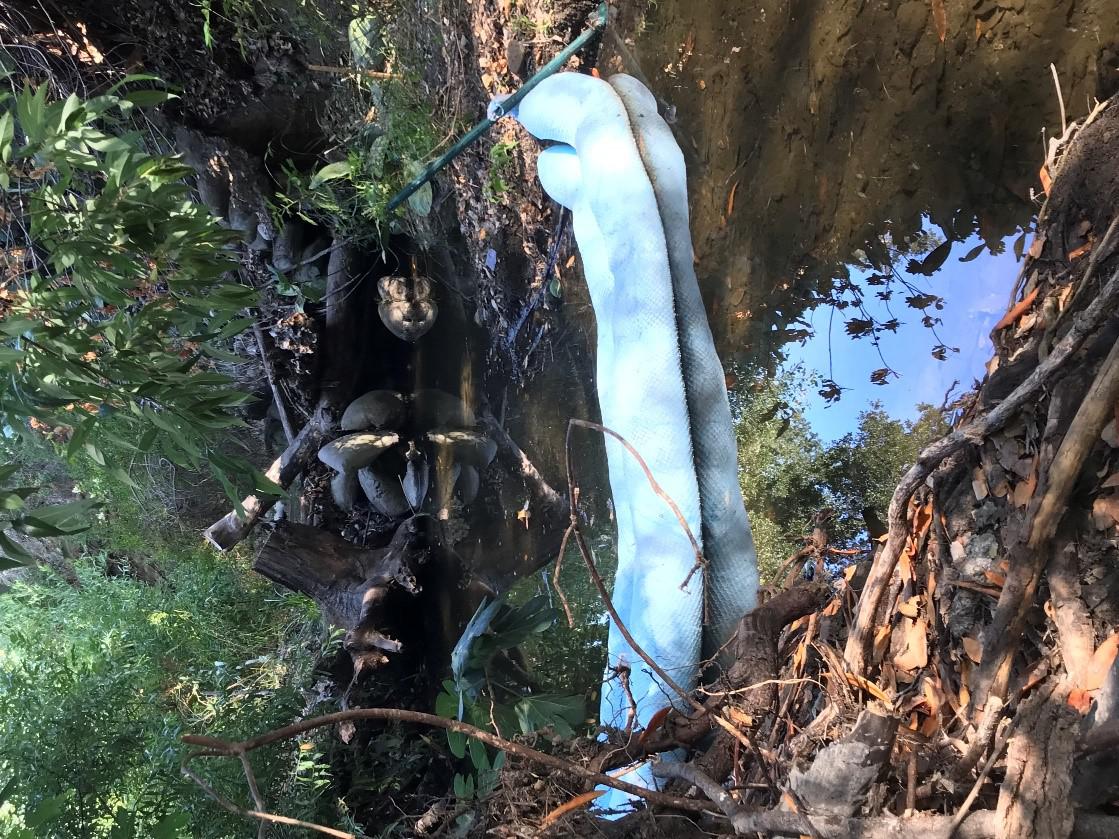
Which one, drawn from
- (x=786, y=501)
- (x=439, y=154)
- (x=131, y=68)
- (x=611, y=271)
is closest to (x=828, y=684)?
(x=786, y=501)

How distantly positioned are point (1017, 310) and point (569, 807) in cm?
57

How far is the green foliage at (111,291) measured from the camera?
0.88 m

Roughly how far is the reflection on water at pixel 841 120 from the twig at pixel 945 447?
1.15ft

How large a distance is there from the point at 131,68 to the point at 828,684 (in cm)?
199

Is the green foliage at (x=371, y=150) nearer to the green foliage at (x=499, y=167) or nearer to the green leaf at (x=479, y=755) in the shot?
the green foliage at (x=499, y=167)

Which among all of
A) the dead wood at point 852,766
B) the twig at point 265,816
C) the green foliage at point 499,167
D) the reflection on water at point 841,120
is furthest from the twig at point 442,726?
the green foliage at point 499,167

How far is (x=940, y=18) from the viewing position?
97 centimetres

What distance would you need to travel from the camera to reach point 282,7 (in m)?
1.70

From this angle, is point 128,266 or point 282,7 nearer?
point 128,266

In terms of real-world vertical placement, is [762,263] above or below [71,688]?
above

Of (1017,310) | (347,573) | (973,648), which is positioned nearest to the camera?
(973,648)

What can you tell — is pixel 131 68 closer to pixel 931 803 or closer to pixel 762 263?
pixel 762 263

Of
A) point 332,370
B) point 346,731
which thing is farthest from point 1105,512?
point 332,370

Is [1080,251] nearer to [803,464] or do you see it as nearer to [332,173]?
[803,464]
